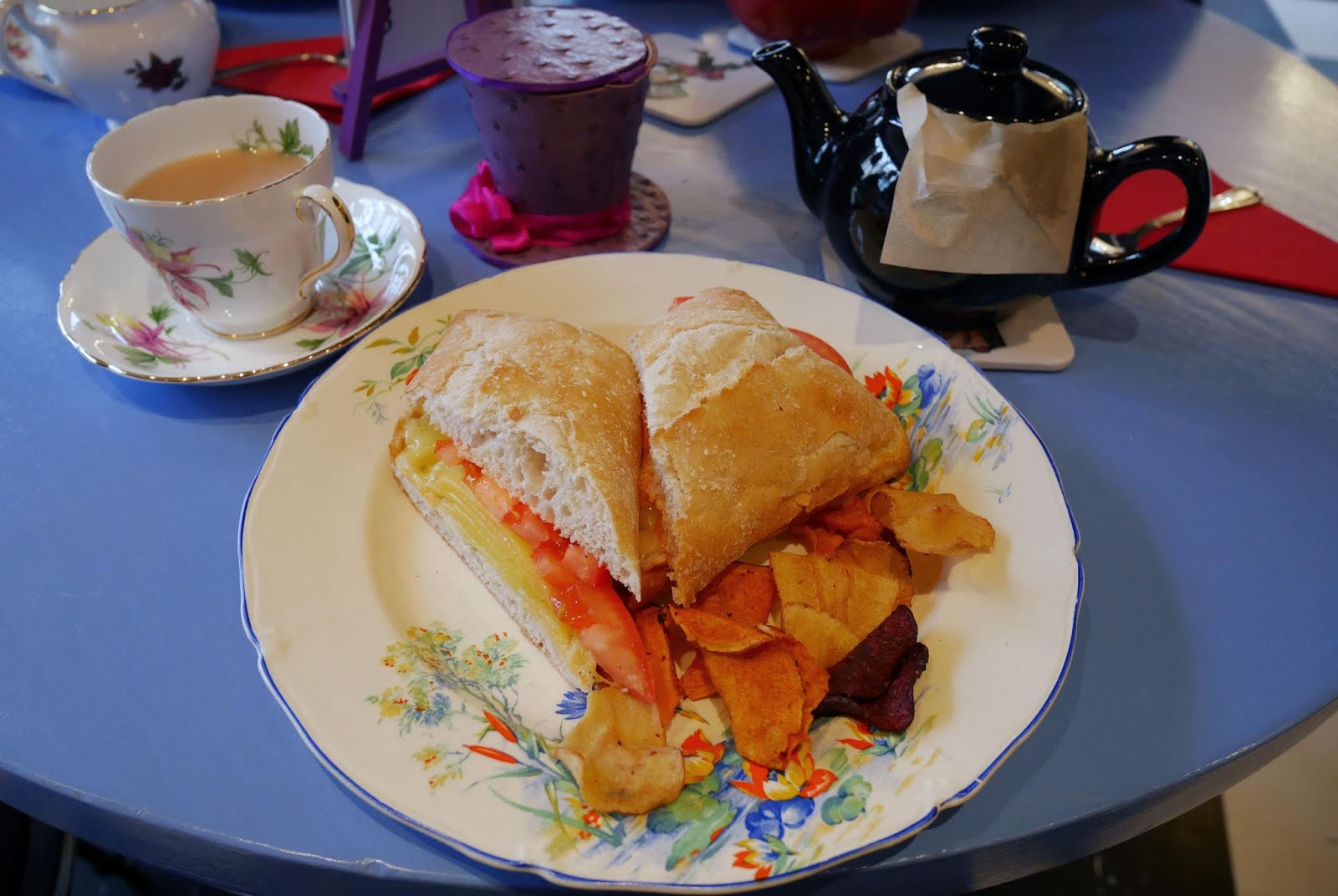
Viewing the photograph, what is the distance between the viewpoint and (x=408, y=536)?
1.40 metres

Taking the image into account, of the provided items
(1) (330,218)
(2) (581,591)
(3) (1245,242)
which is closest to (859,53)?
(3) (1245,242)

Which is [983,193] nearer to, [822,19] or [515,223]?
[515,223]

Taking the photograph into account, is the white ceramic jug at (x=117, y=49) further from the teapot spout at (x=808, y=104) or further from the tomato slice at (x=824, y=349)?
the tomato slice at (x=824, y=349)

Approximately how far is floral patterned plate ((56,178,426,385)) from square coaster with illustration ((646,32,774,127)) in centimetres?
90

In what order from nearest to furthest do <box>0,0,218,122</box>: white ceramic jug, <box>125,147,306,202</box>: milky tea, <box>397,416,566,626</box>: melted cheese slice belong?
<box>397,416,566,626</box>: melted cheese slice < <box>125,147,306,202</box>: milky tea < <box>0,0,218,122</box>: white ceramic jug

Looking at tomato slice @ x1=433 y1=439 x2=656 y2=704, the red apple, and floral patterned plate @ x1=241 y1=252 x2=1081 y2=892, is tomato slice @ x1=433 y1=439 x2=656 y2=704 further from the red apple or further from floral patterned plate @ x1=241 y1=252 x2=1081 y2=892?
the red apple

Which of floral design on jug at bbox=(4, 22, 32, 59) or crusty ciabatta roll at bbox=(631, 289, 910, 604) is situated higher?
crusty ciabatta roll at bbox=(631, 289, 910, 604)

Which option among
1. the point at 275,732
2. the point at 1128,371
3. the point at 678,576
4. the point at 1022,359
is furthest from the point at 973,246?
the point at 275,732

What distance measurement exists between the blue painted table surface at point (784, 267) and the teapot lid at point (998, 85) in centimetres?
49

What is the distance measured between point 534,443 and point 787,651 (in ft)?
1.61

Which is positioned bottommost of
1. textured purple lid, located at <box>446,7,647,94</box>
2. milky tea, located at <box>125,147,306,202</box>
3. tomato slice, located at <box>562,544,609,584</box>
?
tomato slice, located at <box>562,544,609,584</box>

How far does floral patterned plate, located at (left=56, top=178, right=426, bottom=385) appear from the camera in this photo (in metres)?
1.56

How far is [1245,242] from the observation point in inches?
77.5

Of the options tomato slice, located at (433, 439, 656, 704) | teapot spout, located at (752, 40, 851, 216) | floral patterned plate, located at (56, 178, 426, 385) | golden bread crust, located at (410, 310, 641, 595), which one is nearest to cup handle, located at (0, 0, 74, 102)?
floral patterned plate, located at (56, 178, 426, 385)
